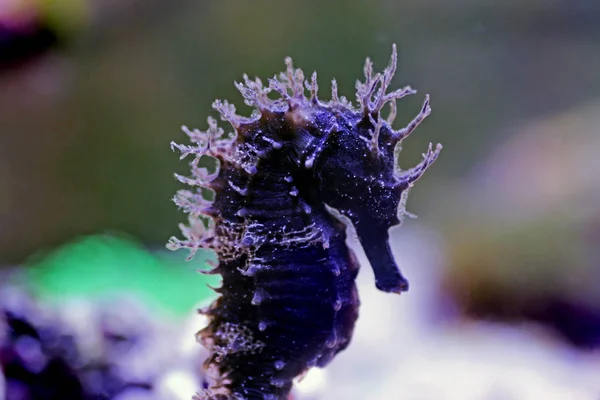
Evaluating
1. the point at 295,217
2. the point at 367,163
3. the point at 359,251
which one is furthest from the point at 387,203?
the point at 359,251

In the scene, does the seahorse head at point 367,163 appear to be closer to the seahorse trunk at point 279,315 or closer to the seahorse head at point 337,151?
the seahorse head at point 337,151

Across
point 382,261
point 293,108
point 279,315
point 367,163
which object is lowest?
point 279,315

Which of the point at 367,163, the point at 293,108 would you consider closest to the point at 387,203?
the point at 367,163

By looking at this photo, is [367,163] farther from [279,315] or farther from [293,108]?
[279,315]

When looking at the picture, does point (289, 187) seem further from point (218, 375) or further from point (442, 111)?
point (442, 111)

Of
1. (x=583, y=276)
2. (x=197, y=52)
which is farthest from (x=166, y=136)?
(x=583, y=276)

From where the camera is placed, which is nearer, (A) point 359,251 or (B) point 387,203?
(B) point 387,203

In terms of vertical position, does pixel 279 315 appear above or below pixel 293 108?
below
